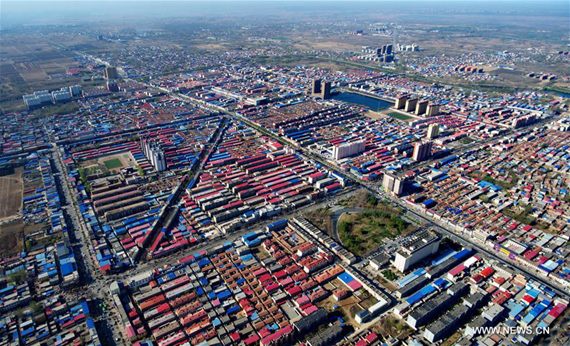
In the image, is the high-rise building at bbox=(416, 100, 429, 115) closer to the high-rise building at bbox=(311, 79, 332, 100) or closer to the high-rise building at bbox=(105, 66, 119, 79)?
the high-rise building at bbox=(311, 79, 332, 100)

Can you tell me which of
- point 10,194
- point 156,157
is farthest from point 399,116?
point 10,194

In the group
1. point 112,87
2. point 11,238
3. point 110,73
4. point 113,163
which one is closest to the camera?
point 11,238

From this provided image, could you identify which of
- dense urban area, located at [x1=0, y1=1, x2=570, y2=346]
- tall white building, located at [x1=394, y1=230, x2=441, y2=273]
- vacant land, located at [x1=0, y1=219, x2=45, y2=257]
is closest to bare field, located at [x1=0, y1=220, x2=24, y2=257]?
vacant land, located at [x1=0, y1=219, x2=45, y2=257]

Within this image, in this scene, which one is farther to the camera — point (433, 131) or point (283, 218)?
point (433, 131)

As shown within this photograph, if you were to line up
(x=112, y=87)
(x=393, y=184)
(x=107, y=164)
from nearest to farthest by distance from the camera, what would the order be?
(x=393, y=184) < (x=107, y=164) < (x=112, y=87)

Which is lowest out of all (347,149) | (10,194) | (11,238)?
(11,238)

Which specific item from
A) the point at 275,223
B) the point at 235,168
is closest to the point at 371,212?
the point at 275,223

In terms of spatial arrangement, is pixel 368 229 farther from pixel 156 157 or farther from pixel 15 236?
pixel 15 236
